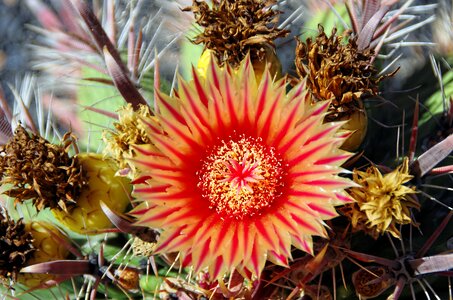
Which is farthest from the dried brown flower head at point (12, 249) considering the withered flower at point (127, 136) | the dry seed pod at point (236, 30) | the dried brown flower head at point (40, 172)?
the dry seed pod at point (236, 30)

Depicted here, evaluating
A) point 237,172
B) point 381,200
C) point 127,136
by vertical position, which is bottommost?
point 381,200

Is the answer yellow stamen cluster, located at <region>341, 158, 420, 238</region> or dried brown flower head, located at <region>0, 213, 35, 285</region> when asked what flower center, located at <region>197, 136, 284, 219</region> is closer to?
yellow stamen cluster, located at <region>341, 158, 420, 238</region>

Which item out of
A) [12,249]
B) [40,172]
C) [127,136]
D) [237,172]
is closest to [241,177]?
[237,172]

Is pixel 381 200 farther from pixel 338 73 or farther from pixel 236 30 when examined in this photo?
pixel 236 30

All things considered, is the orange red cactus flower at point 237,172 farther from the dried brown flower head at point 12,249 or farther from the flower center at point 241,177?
the dried brown flower head at point 12,249

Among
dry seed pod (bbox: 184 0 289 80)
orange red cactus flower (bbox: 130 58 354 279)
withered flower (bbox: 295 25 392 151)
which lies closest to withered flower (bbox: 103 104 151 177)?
orange red cactus flower (bbox: 130 58 354 279)

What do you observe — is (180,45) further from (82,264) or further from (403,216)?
(403,216)

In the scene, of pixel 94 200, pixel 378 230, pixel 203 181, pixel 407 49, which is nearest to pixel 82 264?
pixel 94 200
